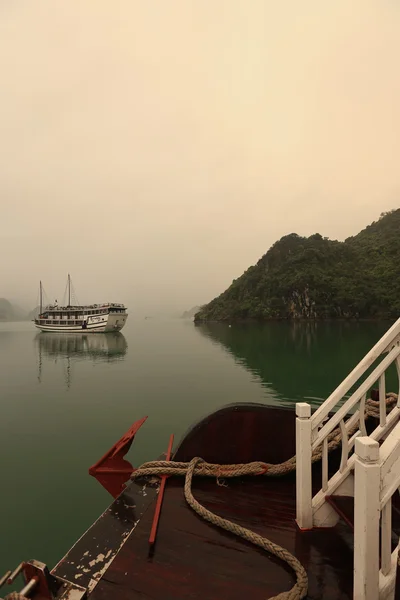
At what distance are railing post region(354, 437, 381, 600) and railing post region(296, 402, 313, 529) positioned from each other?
912 millimetres

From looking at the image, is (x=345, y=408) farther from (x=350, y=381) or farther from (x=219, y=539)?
(x=219, y=539)

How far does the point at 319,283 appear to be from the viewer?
99375 mm

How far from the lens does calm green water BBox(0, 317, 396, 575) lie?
20.8 ft

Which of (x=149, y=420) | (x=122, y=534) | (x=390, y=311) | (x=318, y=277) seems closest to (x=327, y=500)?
(x=122, y=534)

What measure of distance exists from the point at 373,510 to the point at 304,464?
3.64 feet

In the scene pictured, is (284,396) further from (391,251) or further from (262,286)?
(391,251)

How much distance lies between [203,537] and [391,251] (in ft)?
416

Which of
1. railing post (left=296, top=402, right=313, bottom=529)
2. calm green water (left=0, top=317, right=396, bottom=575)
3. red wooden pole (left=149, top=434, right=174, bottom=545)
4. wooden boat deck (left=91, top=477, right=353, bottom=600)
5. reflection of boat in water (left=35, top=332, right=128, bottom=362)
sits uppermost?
railing post (left=296, top=402, right=313, bottom=529)

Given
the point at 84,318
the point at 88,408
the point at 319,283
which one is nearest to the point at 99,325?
the point at 84,318

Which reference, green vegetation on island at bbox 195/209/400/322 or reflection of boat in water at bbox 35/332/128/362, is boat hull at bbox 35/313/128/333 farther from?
green vegetation on island at bbox 195/209/400/322

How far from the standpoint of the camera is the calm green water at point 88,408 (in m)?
6.35

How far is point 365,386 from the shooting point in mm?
2943

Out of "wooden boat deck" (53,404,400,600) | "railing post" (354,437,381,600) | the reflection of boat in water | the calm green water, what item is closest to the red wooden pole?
"wooden boat deck" (53,404,400,600)

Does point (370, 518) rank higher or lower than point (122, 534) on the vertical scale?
higher
